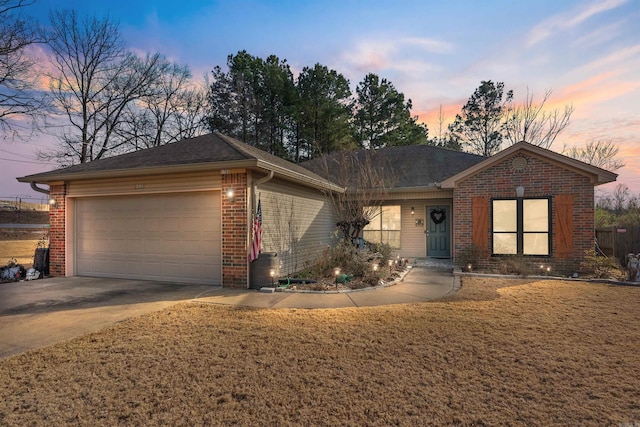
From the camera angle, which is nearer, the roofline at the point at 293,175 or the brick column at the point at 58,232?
the roofline at the point at 293,175

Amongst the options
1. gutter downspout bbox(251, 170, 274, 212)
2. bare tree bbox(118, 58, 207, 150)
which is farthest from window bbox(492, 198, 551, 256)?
bare tree bbox(118, 58, 207, 150)

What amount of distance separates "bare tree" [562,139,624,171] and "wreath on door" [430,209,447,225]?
13557 mm

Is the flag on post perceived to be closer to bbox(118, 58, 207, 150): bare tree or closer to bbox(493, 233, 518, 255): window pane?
bbox(493, 233, 518, 255): window pane

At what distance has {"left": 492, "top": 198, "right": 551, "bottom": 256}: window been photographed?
29.2ft

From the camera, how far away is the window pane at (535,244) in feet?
29.0

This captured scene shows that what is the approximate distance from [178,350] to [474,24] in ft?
36.8

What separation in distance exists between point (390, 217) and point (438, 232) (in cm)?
185

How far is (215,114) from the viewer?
21.9m

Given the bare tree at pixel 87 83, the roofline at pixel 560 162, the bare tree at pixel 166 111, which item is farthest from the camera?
the bare tree at pixel 166 111

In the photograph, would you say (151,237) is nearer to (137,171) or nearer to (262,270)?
(137,171)

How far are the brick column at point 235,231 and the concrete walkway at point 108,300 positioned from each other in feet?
1.11

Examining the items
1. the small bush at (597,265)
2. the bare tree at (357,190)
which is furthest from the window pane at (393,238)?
the small bush at (597,265)

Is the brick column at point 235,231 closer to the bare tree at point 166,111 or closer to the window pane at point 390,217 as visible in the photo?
the window pane at point 390,217

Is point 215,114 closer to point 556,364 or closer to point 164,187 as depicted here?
point 164,187
